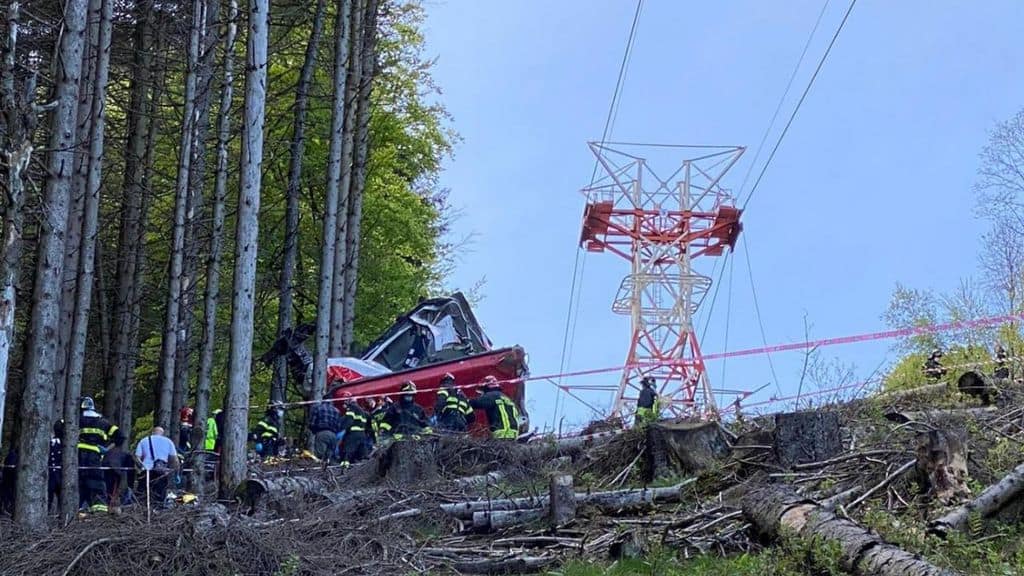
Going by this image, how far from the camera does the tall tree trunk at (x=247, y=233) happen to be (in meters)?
15.6

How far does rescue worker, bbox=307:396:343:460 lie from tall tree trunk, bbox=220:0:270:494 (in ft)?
9.24

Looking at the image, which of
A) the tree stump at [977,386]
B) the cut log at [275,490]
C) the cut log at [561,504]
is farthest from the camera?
the cut log at [275,490]

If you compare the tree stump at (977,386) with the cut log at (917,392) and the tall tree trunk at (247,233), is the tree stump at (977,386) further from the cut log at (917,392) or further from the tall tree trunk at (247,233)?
the tall tree trunk at (247,233)

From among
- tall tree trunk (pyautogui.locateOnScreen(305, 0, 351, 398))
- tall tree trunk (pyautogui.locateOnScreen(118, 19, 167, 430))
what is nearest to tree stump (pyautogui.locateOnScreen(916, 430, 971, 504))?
tall tree trunk (pyautogui.locateOnScreen(305, 0, 351, 398))

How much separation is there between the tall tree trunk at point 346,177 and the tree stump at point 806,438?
1449 cm

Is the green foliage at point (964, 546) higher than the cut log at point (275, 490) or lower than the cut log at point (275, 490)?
lower

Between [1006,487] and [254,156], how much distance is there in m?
10.7

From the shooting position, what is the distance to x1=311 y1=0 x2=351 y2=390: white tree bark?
23.8m

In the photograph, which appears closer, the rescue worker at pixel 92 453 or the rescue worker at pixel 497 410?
the rescue worker at pixel 92 453

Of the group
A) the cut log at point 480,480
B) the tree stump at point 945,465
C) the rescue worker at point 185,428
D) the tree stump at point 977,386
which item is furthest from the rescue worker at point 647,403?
the rescue worker at point 185,428

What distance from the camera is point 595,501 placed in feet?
35.3

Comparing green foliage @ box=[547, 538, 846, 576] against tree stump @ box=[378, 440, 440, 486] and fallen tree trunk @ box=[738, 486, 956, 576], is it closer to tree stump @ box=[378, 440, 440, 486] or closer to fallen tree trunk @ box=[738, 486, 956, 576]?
fallen tree trunk @ box=[738, 486, 956, 576]

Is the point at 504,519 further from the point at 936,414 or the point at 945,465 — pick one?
the point at 936,414

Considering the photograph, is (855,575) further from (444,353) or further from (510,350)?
(444,353)
